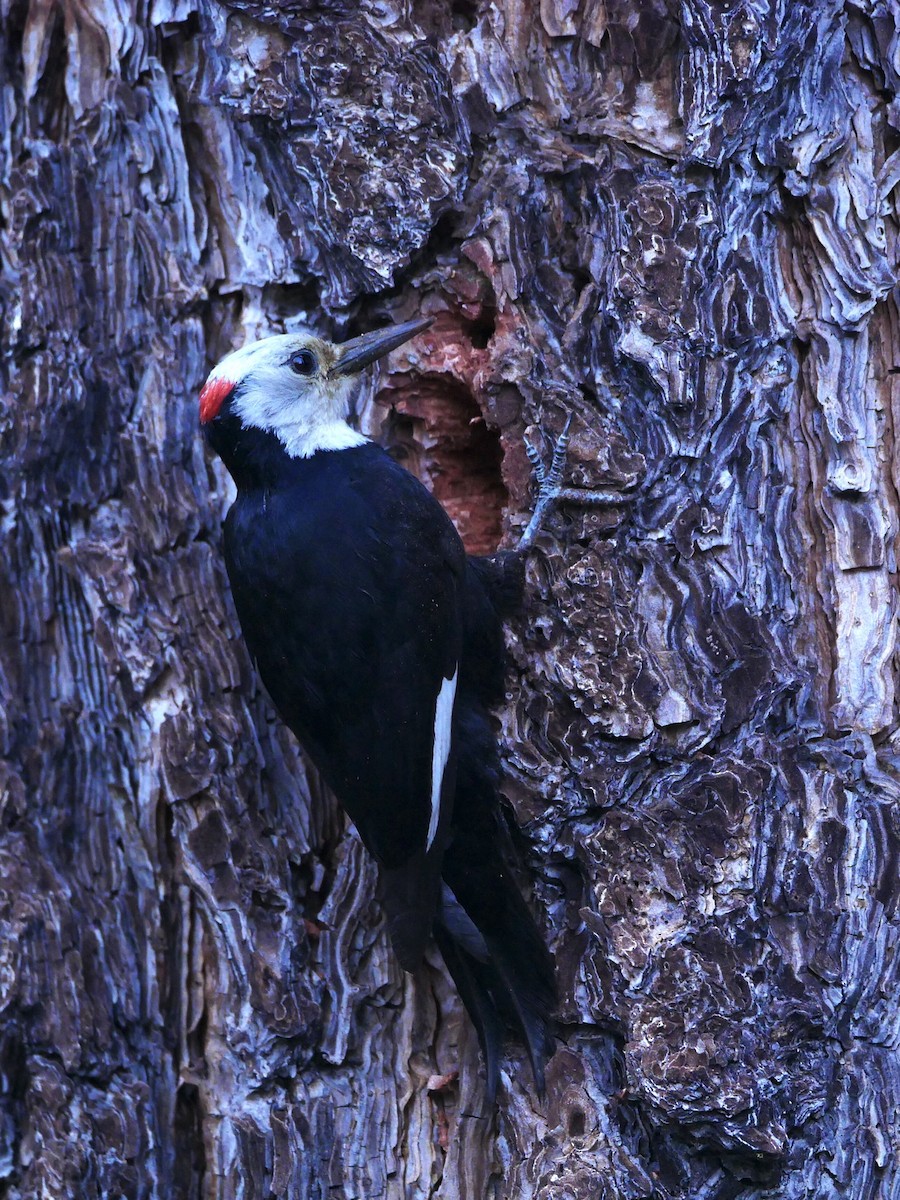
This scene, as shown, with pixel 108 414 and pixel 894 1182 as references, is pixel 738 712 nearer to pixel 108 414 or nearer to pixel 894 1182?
pixel 894 1182

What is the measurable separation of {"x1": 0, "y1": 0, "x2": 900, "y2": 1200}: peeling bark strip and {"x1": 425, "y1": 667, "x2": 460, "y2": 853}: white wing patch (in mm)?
103

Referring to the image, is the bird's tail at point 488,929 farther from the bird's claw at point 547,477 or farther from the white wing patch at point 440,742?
the bird's claw at point 547,477

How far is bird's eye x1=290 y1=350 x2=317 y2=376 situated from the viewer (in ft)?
6.23

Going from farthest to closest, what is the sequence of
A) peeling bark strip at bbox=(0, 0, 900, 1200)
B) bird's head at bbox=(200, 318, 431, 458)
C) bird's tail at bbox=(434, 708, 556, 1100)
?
bird's head at bbox=(200, 318, 431, 458) < bird's tail at bbox=(434, 708, 556, 1100) < peeling bark strip at bbox=(0, 0, 900, 1200)

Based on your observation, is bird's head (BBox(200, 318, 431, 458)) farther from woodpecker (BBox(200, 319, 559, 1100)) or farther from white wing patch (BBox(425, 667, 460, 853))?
white wing patch (BBox(425, 667, 460, 853))

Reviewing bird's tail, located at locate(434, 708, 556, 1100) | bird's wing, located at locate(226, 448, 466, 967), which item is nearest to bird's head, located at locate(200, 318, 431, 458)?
bird's wing, located at locate(226, 448, 466, 967)

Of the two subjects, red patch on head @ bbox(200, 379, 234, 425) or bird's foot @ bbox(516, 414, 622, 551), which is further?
red patch on head @ bbox(200, 379, 234, 425)

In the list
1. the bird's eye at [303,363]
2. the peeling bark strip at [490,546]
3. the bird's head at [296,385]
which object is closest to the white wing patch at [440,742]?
the peeling bark strip at [490,546]

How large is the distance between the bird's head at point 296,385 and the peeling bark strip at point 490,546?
0.25ft

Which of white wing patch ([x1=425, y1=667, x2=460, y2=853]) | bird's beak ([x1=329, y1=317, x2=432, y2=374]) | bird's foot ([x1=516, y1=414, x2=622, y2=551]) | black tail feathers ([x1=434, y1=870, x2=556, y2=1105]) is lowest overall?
black tail feathers ([x1=434, y1=870, x2=556, y2=1105])

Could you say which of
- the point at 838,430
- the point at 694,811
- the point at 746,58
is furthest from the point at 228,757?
the point at 746,58

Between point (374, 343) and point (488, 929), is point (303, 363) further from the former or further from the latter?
point (488, 929)

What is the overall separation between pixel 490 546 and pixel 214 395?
545mm

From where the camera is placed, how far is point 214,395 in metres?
1.86
